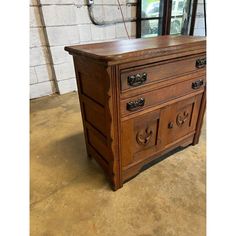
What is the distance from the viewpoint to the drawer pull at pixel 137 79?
98cm

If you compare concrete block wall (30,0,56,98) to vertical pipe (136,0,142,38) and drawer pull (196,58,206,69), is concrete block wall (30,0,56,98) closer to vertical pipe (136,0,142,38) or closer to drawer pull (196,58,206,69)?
vertical pipe (136,0,142,38)

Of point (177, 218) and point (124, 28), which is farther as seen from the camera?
point (124, 28)

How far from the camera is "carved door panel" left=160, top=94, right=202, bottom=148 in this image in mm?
1311

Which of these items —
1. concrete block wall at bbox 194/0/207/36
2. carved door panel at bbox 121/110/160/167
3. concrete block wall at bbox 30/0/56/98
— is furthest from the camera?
concrete block wall at bbox 194/0/207/36

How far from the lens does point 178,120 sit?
1.42 metres

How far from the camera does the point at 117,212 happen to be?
3.71ft

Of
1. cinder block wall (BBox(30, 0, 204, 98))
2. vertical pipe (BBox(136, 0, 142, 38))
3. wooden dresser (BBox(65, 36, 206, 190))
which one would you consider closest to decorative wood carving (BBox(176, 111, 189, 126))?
wooden dresser (BBox(65, 36, 206, 190))

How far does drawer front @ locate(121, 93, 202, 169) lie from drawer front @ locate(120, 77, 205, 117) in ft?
0.19

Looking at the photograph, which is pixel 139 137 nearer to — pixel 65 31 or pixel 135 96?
pixel 135 96

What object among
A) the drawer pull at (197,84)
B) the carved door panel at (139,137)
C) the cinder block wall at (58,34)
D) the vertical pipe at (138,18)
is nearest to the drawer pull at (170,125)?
the carved door panel at (139,137)

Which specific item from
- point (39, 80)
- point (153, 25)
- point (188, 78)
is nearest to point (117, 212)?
point (188, 78)

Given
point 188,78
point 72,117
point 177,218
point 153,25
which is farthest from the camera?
point 153,25

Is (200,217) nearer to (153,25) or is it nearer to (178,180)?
(178,180)
